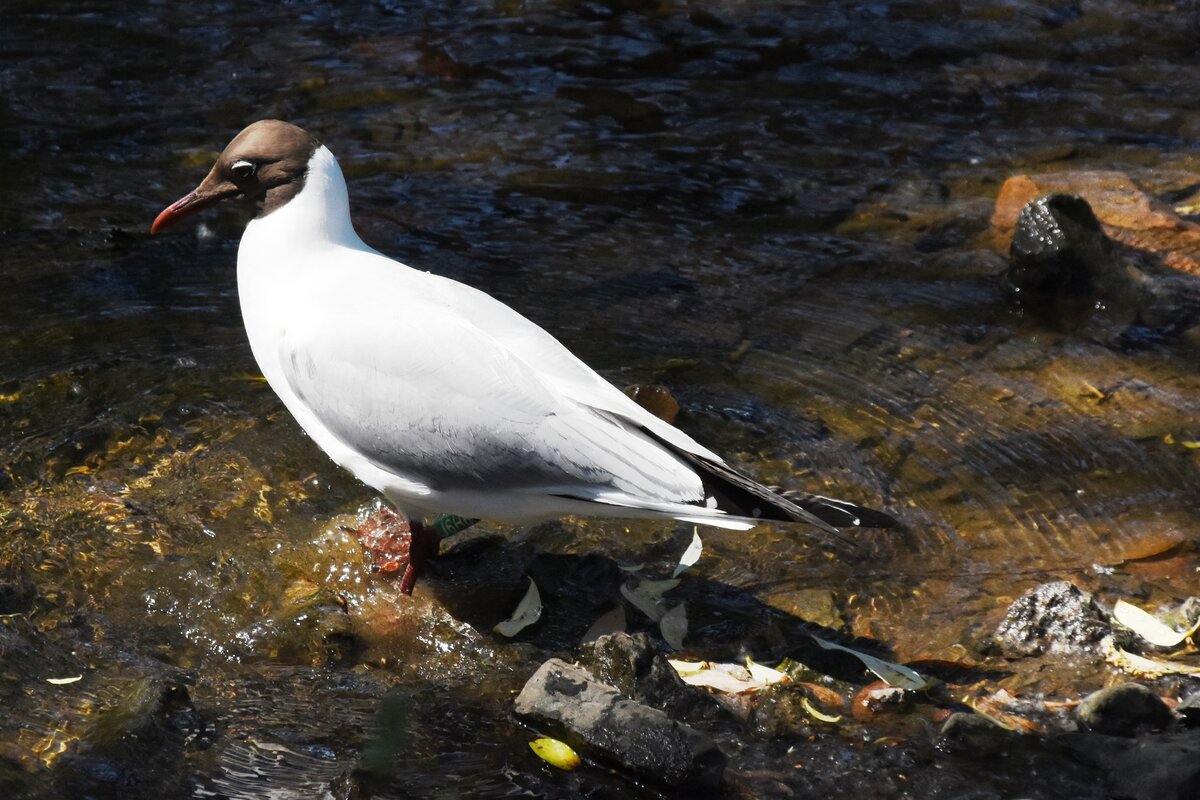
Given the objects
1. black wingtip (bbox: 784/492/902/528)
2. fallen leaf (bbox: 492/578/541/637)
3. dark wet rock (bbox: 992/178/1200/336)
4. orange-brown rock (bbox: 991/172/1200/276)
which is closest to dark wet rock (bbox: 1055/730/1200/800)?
black wingtip (bbox: 784/492/902/528)

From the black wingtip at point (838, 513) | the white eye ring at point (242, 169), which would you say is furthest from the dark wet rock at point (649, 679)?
the white eye ring at point (242, 169)

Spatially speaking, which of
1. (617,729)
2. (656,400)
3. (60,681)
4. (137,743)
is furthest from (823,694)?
(60,681)

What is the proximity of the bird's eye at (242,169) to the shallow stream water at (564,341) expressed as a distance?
0.78 m

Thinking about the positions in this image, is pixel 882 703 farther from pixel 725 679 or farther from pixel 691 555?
pixel 691 555

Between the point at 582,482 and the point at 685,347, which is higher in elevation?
the point at 582,482

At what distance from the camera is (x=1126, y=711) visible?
368 centimetres

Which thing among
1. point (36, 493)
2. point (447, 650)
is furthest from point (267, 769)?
point (36, 493)

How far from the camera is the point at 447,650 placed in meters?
4.10

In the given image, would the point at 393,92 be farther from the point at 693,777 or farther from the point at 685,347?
the point at 693,777

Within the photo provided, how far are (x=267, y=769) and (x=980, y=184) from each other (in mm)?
5166

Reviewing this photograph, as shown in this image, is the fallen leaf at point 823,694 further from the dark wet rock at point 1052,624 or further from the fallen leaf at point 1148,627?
the fallen leaf at point 1148,627

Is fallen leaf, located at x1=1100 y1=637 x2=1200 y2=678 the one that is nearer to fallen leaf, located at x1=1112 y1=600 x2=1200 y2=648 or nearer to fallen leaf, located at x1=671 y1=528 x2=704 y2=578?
fallen leaf, located at x1=1112 y1=600 x2=1200 y2=648

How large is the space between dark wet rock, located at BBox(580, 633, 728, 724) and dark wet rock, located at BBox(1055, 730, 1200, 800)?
99 centimetres

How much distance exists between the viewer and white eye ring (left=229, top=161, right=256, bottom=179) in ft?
14.4
